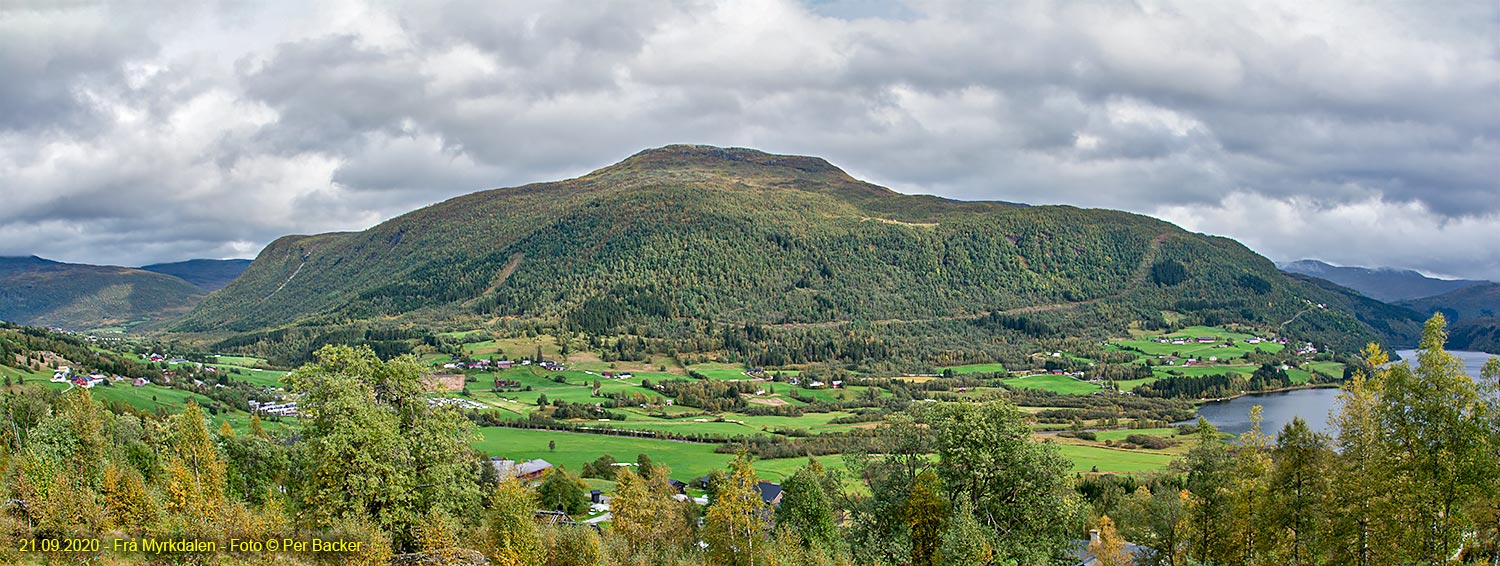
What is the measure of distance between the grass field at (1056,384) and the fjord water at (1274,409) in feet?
62.9

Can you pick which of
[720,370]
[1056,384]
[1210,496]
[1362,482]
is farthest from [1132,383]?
[1362,482]

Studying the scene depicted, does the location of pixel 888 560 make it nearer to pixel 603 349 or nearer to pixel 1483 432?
pixel 1483 432

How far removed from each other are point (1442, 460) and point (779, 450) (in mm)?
75485

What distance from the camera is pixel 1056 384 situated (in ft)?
520

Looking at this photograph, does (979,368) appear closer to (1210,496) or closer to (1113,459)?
(1113,459)

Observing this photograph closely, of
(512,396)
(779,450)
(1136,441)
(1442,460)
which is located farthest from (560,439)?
(1442,460)

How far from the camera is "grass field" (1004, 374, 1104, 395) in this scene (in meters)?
151

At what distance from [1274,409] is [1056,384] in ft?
119

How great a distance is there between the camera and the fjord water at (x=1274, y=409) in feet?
371

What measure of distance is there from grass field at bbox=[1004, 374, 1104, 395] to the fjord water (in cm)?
1916

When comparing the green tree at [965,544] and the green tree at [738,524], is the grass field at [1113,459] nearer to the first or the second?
the green tree at [965,544]

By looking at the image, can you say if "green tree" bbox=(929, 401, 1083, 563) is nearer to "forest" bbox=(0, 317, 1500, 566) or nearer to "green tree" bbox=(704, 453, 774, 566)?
"forest" bbox=(0, 317, 1500, 566)

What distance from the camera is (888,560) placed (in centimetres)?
3644

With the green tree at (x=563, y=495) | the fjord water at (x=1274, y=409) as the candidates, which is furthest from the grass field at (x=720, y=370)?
the green tree at (x=563, y=495)
